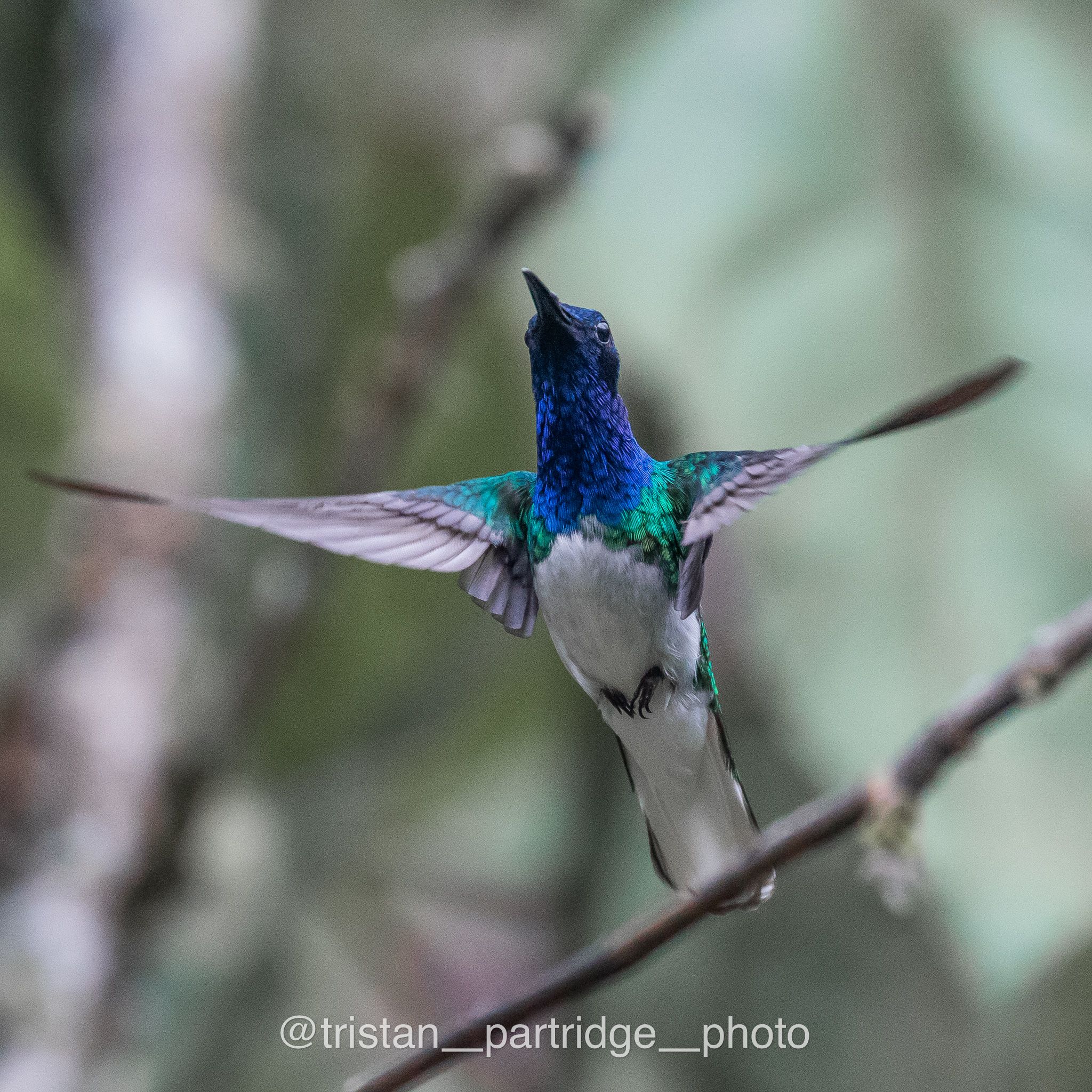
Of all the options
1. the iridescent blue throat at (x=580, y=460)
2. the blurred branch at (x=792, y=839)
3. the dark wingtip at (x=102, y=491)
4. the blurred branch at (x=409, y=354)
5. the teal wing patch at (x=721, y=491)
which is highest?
the blurred branch at (x=409, y=354)

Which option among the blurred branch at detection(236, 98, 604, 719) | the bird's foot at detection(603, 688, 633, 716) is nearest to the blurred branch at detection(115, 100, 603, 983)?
the blurred branch at detection(236, 98, 604, 719)

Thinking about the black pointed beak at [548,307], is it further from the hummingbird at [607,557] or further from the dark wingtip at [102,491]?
the dark wingtip at [102,491]

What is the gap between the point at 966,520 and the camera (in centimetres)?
88

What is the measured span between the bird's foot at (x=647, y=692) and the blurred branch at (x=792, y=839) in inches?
3.0

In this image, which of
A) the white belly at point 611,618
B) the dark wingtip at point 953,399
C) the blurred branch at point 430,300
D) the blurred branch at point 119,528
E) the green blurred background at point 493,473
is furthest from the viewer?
the blurred branch at point 119,528

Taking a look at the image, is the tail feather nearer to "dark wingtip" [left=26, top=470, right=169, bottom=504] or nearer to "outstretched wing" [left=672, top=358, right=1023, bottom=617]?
"outstretched wing" [left=672, top=358, right=1023, bottom=617]

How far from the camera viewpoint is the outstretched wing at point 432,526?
0.36m

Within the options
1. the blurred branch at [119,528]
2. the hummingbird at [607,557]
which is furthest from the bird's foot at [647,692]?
the blurred branch at [119,528]

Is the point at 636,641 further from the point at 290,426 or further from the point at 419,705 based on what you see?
the point at 290,426

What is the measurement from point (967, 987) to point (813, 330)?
0.46 meters

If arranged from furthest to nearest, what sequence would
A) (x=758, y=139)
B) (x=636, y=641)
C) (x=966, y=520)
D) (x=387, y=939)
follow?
(x=387, y=939)
(x=758, y=139)
(x=966, y=520)
(x=636, y=641)

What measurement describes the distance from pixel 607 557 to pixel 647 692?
0.05 metres

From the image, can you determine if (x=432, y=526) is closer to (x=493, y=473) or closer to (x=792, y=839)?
(x=792, y=839)

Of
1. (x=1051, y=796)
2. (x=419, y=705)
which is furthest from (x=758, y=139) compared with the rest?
(x=419, y=705)
